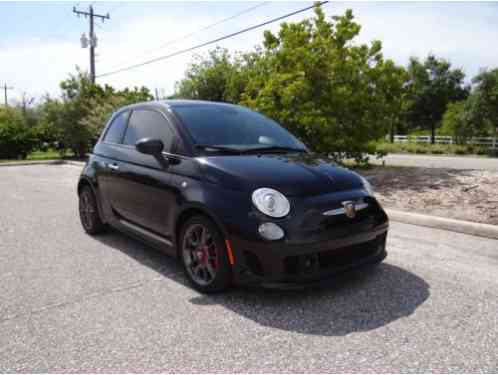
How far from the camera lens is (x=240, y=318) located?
2992 mm

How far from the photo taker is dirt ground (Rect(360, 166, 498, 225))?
6094mm

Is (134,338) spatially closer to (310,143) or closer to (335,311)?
(335,311)

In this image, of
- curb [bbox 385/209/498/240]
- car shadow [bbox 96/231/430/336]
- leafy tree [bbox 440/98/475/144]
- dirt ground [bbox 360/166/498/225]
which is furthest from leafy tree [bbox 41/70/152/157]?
leafy tree [bbox 440/98/475/144]

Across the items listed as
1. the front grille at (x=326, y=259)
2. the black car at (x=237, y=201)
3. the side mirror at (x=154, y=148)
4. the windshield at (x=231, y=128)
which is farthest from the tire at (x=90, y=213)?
the front grille at (x=326, y=259)

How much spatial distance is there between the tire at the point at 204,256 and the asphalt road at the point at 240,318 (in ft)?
0.41

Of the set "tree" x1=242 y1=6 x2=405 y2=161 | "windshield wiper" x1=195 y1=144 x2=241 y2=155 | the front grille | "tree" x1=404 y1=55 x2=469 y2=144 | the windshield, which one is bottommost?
the front grille

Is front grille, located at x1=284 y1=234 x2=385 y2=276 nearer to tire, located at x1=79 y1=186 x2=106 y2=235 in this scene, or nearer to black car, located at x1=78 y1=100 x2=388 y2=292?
black car, located at x1=78 y1=100 x2=388 y2=292

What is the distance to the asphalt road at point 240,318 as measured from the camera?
2434 mm

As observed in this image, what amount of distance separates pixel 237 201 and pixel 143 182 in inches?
53.2

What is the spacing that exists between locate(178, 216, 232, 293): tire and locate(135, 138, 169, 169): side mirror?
68cm

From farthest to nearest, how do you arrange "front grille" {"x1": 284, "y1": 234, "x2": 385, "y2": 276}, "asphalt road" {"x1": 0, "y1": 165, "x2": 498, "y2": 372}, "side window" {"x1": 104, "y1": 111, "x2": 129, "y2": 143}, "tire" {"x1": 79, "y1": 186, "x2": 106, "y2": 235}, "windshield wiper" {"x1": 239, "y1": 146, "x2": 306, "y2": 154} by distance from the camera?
1. "tire" {"x1": 79, "y1": 186, "x2": 106, "y2": 235}
2. "side window" {"x1": 104, "y1": 111, "x2": 129, "y2": 143}
3. "windshield wiper" {"x1": 239, "y1": 146, "x2": 306, "y2": 154}
4. "front grille" {"x1": 284, "y1": 234, "x2": 385, "y2": 276}
5. "asphalt road" {"x1": 0, "y1": 165, "x2": 498, "y2": 372}

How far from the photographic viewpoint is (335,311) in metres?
3.07

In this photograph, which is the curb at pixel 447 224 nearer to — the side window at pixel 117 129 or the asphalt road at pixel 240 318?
the asphalt road at pixel 240 318

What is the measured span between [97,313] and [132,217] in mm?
1381
